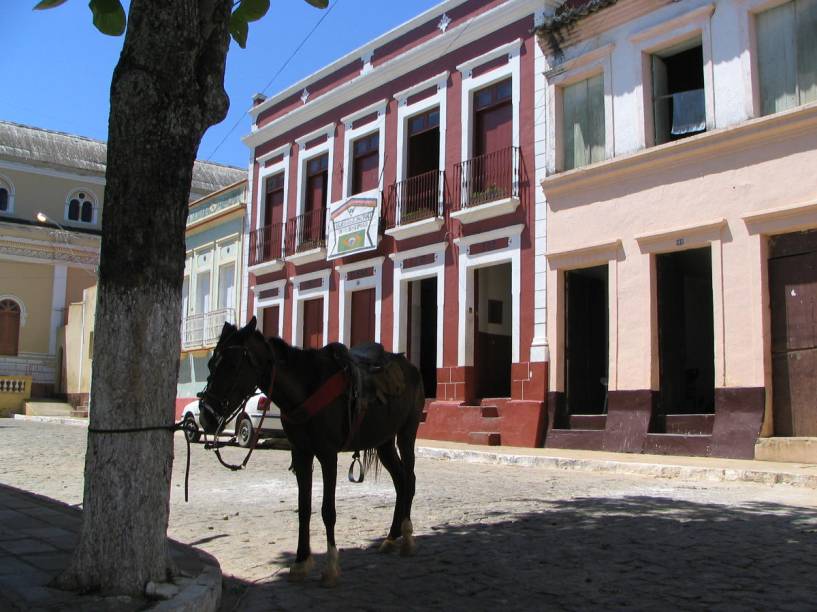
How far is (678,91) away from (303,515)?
475 inches

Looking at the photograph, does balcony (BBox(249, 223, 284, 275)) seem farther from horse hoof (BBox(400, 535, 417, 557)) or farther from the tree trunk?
the tree trunk

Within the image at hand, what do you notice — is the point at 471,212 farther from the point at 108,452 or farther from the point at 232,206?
the point at 108,452

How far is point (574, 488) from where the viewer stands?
29.6 feet

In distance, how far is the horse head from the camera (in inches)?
172

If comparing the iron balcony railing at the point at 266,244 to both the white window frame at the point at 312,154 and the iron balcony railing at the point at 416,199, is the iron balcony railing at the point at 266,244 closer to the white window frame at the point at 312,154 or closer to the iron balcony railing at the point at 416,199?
the white window frame at the point at 312,154

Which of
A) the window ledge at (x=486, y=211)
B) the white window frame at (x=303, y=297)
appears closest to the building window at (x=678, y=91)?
the window ledge at (x=486, y=211)

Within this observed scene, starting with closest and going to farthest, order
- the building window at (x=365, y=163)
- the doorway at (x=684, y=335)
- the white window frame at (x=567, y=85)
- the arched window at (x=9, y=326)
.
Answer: the doorway at (x=684, y=335) → the white window frame at (x=567, y=85) → the building window at (x=365, y=163) → the arched window at (x=9, y=326)

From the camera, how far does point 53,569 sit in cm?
423

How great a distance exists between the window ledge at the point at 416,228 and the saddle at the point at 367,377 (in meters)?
11.7

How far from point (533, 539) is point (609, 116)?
34.5ft

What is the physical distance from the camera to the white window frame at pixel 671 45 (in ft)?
42.4

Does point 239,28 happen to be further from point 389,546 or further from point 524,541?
point 524,541

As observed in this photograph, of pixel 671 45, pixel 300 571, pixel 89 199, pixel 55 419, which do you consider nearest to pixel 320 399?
pixel 300 571

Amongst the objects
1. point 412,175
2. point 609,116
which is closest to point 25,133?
point 412,175
